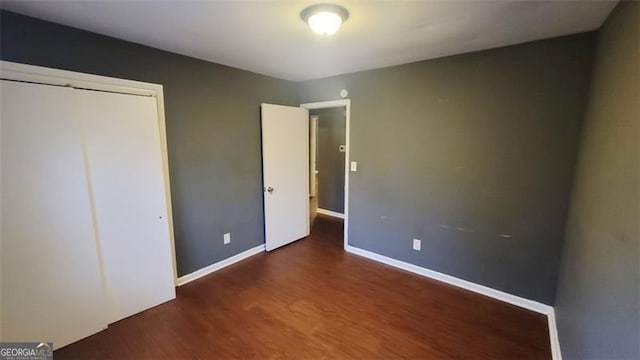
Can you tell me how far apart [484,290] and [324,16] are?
2.83m

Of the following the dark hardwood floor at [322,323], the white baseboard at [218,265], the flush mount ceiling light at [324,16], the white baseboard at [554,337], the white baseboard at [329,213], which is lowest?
the dark hardwood floor at [322,323]

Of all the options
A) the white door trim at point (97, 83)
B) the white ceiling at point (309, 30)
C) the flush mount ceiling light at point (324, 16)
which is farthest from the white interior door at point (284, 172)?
the flush mount ceiling light at point (324, 16)

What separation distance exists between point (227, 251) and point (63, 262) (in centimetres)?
151

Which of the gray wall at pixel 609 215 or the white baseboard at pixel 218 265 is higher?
the gray wall at pixel 609 215

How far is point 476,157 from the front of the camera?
8.32ft

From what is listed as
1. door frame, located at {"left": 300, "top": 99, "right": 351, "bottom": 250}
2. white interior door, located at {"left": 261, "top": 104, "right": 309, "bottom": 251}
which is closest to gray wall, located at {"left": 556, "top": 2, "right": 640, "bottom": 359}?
door frame, located at {"left": 300, "top": 99, "right": 351, "bottom": 250}

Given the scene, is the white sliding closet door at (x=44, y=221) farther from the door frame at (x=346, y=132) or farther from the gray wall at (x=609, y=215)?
the gray wall at (x=609, y=215)

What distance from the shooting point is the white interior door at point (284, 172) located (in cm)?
344

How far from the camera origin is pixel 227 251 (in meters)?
3.20

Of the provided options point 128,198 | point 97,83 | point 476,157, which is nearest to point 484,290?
point 476,157

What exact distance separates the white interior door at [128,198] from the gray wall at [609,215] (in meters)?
2.98

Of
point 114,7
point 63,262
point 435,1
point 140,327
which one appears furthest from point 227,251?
point 435,1

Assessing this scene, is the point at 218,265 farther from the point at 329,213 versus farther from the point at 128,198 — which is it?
the point at 329,213

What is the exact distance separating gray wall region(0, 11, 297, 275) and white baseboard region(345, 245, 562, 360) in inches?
65.1
